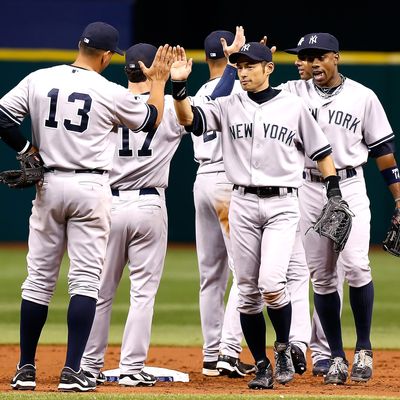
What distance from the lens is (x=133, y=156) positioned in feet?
21.4

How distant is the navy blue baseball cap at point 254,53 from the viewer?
20.5ft

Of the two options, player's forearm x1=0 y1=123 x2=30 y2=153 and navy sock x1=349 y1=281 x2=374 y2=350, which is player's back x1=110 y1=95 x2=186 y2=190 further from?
navy sock x1=349 y1=281 x2=374 y2=350

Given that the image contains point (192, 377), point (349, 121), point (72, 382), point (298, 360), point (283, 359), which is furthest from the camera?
point (192, 377)

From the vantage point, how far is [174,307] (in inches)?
417

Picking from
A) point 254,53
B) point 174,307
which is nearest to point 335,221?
point 254,53

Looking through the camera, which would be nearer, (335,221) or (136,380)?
(335,221)

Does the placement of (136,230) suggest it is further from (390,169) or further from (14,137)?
(390,169)

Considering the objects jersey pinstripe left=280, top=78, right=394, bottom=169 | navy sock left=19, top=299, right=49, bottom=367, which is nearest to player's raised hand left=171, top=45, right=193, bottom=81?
jersey pinstripe left=280, top=78, right=394, bottom=169

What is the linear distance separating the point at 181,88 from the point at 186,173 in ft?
29.7

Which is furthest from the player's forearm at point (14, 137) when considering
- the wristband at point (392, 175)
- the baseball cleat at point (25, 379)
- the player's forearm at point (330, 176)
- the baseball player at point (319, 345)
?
the wristband at point (392, 175)

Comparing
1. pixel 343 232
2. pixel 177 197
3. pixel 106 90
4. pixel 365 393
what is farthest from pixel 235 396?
pixel 177 197

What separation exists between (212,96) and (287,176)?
682 millimetres

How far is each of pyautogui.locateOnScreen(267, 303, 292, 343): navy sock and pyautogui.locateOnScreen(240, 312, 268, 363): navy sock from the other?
2.6 inches

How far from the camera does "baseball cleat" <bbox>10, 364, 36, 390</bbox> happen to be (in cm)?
599
